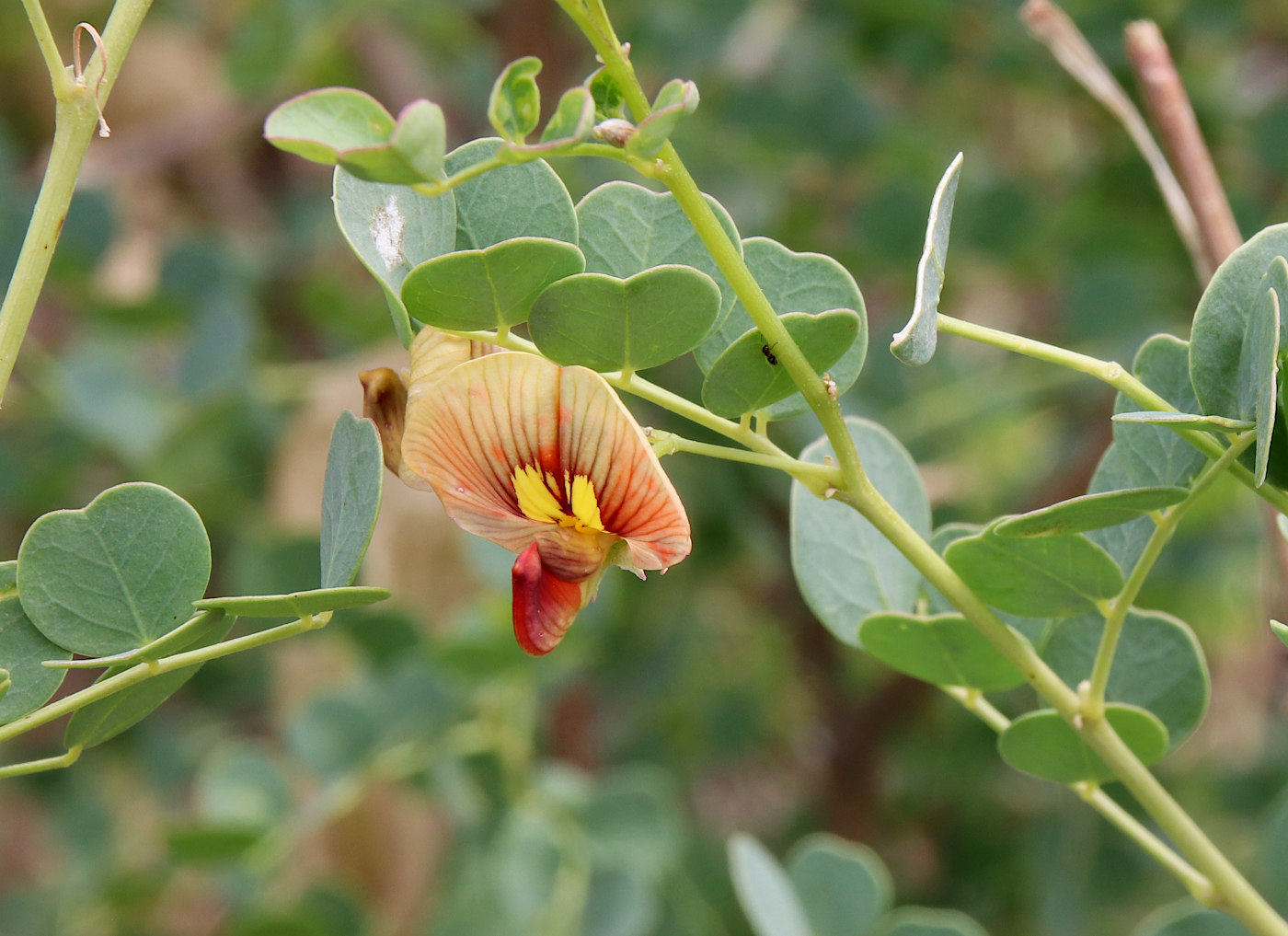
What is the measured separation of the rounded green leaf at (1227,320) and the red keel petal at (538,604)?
0.13m

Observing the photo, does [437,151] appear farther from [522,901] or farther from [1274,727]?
[1274,727]

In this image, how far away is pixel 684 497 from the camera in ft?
3.02

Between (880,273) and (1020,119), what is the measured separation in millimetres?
395

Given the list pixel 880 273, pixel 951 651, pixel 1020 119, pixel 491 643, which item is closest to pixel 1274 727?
pixel 880 273

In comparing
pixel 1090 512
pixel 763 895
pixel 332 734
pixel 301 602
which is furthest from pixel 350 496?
pixel 332 734

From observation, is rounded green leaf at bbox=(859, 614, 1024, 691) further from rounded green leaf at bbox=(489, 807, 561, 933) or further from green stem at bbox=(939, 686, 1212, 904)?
rounded green leaf at bbox=(489, 807, 561, 933)

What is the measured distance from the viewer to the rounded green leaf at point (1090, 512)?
24cm

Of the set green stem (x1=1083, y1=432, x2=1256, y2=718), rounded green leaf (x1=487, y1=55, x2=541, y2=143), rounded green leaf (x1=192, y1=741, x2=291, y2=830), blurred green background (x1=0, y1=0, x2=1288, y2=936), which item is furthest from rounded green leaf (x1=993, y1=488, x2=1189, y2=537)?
rounded green leaf (x1=192, y1=741, x2=291, y2=830)

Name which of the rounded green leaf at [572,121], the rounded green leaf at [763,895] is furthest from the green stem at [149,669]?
the rounded green leaf at [763,895]

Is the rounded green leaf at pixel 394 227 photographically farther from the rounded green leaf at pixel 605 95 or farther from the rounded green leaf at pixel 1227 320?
the rounded green leaf at pixel 1227 320

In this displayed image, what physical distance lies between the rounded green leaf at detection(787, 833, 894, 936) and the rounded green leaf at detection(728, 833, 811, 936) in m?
0.01

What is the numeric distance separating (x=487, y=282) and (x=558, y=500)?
4 centimetres

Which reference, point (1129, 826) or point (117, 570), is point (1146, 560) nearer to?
point (1129, 826)

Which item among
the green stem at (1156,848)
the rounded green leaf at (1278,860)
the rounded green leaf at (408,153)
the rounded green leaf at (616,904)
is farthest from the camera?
the rounded green leaf at (616,904)
